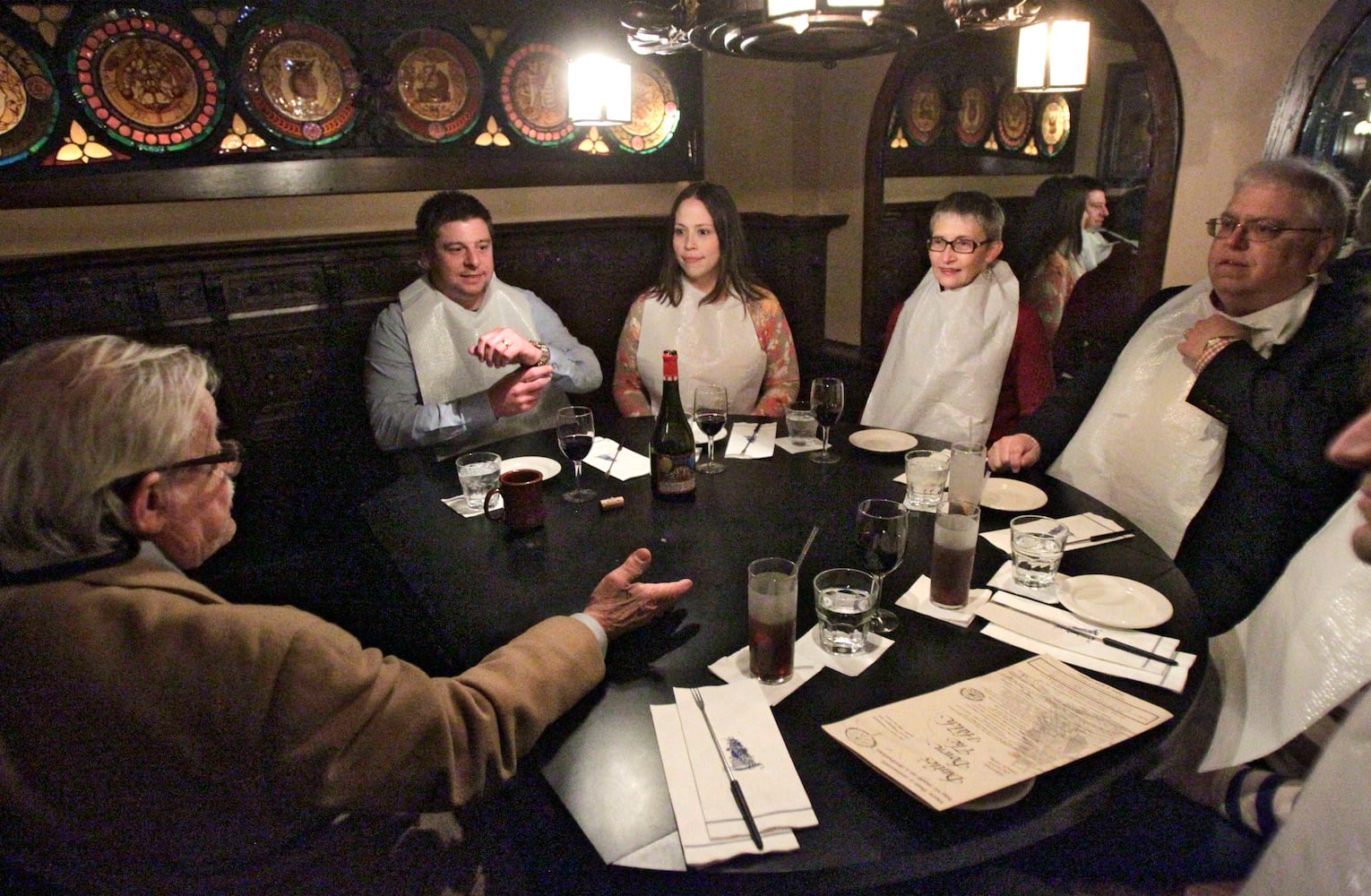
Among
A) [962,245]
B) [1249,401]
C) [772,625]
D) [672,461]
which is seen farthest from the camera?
[962,245]

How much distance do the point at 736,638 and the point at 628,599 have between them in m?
0.18

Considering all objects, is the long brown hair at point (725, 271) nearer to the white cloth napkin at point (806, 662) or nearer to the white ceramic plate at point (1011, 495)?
the white ceramic plate at point (1011, 495)

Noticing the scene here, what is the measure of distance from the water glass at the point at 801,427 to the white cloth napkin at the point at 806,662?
0.94m

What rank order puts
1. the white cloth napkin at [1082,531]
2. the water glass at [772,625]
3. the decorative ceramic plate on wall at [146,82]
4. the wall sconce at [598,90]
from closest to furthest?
1. the water glass at [772,625]
2. the white cloth napkin at [1082,531]
3. the decorative ceramic plate on wall at [146,82]
4. the wall sconce at [598,90]

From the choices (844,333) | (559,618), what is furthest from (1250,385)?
(844,333)

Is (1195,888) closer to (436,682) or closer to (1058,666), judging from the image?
(1058,666)

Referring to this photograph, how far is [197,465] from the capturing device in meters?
0.96

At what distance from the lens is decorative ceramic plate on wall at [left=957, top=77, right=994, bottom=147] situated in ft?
12.3

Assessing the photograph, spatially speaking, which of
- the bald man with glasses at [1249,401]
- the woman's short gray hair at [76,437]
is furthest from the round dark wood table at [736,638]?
the woman's short gray hair at [76,437]

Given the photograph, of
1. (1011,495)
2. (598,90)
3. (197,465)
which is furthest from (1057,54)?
(197,465)

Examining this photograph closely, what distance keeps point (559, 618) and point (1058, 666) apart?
0.74m

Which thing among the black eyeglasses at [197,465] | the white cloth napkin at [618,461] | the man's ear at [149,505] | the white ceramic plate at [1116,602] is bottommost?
the white ceramic plate at [1116,602]

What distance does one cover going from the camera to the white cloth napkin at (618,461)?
6.22 feet

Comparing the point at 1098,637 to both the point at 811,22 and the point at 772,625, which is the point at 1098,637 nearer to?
the point at 772,625
